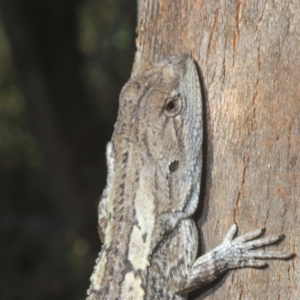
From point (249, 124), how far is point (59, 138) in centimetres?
670

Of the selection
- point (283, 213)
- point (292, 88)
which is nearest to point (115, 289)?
point (283, 213)

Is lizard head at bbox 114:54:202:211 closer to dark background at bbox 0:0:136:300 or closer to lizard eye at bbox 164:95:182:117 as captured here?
lizard eye at bbox 164:95:182:117

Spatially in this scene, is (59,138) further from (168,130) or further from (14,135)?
(168,130)

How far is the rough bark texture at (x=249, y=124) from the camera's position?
407cm

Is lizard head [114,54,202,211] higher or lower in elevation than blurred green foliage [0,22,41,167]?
higher

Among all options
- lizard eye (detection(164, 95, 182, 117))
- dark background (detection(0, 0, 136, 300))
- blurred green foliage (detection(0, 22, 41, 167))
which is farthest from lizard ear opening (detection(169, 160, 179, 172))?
blurred green foliage (detection(0, 22, 41, 167))

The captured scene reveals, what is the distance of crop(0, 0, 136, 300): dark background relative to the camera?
399 inches

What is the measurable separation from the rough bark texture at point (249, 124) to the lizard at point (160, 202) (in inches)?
4.2

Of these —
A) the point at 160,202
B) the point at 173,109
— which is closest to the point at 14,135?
the point at 173,109

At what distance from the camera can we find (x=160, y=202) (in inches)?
186

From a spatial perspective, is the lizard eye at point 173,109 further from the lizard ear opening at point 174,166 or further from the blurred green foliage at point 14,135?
the blurred green foliage at point 14,135

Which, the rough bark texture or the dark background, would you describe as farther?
the dark background

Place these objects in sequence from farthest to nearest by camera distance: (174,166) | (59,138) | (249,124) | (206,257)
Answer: (59,138), (174,166), (206,257), (249,124)

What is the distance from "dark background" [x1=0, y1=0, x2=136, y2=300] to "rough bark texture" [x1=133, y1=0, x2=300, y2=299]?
5102 millimetres
